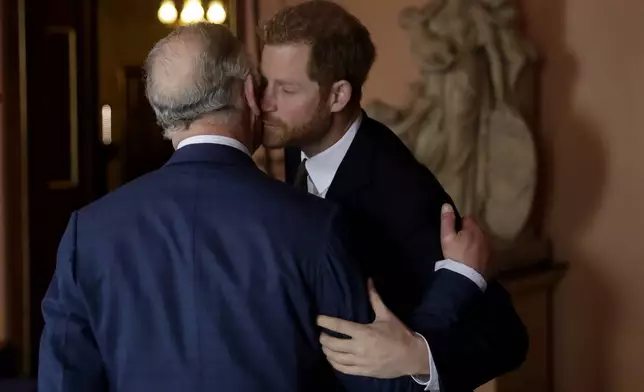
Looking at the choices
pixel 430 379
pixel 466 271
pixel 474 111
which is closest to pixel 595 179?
pixel 474 111

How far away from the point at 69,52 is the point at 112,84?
162 centimetres

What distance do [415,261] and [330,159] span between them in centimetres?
21

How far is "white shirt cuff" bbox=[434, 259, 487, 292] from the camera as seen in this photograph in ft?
4.27

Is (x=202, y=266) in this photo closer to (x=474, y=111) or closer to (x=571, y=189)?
(x=474, y=111)

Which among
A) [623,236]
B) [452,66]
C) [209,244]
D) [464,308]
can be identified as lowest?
[623,236]

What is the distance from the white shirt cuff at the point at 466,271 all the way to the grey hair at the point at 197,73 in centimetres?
38

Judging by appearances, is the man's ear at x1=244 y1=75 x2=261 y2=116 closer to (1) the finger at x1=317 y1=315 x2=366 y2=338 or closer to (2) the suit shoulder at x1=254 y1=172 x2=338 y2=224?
(2) the suit shoulder at x1=254 y1=172 x2=338 y2=224

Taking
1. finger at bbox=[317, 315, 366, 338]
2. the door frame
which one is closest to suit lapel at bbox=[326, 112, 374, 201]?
finger at bbox=[317, 315, 366, 338]

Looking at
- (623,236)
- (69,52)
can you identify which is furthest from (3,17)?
(623,236)

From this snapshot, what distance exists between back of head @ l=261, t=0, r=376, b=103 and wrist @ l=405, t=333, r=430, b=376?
0.40 metres

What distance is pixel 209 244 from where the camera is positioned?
1.14 meters

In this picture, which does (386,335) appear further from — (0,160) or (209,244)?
(0,160)

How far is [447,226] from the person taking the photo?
1344 millimetres

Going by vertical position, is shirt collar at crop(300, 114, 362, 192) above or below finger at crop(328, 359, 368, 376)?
above
